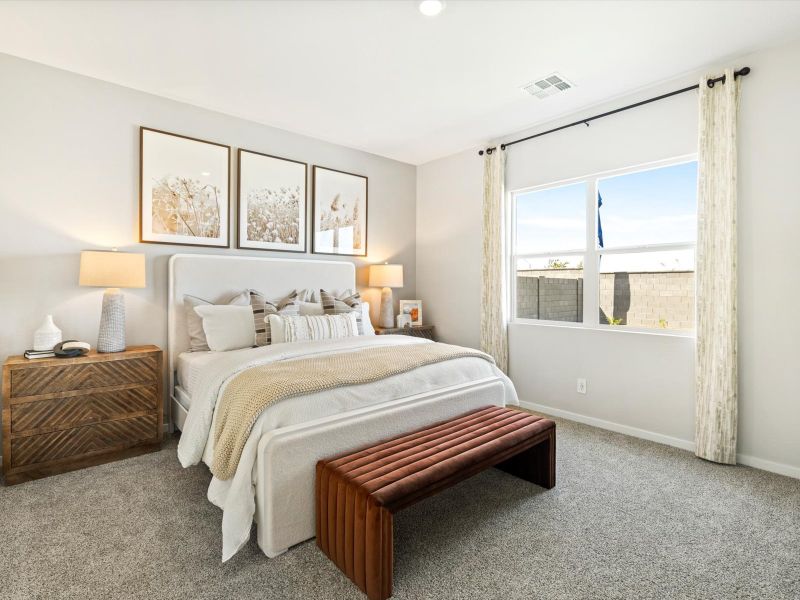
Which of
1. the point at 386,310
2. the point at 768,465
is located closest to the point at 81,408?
the point at 386,310

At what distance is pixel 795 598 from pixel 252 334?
10.7 ft

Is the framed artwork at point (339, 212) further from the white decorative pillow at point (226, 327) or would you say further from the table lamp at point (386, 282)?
the white decorative pillow at point (226, 327)

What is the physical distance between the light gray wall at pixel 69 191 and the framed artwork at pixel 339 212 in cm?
106

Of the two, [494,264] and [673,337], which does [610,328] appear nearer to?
[673,337]

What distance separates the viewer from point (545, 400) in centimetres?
391

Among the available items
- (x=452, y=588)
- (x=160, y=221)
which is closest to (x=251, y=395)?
(x=452, y=588)

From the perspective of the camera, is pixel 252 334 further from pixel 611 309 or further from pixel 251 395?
pixel 611 309

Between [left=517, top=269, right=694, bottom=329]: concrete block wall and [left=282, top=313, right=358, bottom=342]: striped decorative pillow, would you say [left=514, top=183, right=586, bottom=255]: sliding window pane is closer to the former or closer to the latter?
[left=517, top=269, right=694, bottom=329]: concrete block wall

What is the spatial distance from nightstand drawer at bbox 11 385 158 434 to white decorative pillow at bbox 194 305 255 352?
1.67 ft

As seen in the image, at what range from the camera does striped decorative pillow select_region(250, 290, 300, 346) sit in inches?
127

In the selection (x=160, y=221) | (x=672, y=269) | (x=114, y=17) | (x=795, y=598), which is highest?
(x=114, y=17)

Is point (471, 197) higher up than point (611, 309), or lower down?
higher up

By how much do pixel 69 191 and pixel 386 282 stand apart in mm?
2748

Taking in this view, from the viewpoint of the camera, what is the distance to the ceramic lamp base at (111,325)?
280cm
